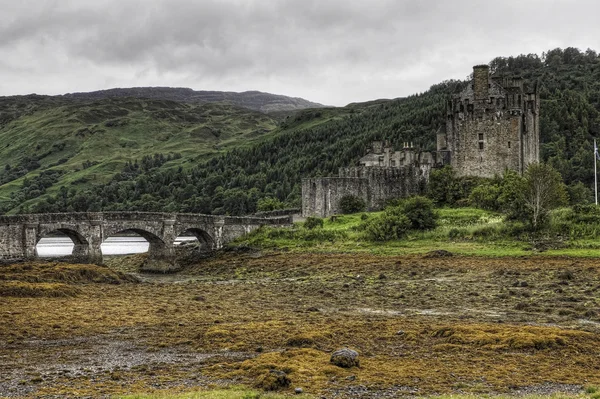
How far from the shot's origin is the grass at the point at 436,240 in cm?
4863

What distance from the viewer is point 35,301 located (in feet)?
118

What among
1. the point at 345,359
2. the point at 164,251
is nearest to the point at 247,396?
the point at 345,359

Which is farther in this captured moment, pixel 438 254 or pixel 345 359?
pixel 438 254

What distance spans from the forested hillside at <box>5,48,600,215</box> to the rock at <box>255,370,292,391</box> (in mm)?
81867

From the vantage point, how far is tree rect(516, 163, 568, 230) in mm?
53078

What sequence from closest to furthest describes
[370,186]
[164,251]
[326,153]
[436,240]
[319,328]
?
[319,328]
[436,240]
[164,251]
[370,186]
[326,153]

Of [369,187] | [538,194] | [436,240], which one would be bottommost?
[436,240]

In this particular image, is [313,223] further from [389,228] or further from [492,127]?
[492,127]

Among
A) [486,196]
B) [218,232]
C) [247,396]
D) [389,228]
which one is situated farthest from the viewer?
[218,232]

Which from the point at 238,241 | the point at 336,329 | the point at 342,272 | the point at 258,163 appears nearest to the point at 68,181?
the point at 258,163

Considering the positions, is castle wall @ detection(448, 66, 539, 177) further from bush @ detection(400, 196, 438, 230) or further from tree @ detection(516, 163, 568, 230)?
bush @ detection(400, 196, 438, 230)

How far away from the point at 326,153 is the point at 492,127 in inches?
3385

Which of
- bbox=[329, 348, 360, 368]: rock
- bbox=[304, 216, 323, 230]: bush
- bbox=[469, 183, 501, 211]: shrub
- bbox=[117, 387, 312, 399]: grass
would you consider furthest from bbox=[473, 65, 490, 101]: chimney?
bbox=[117, 387, 312, 399]: grass

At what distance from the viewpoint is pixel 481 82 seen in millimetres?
70875
